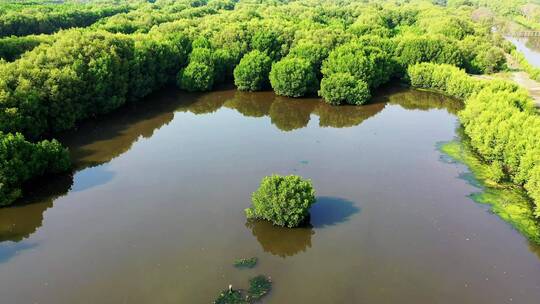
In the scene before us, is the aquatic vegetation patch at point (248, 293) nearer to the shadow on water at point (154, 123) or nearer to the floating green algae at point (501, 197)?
the shadow on water at point (154, 123)

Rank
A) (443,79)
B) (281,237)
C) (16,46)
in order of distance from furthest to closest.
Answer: (443,79)
(16,46)
(281,237)

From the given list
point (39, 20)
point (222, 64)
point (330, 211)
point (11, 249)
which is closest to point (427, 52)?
point (222, 64)

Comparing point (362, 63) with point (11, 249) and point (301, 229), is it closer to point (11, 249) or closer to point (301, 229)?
point (301, 229)

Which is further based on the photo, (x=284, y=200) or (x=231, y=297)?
(x=284, y=200)

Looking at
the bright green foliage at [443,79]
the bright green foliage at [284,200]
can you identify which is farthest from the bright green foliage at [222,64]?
the bright green foliage at [284,200]

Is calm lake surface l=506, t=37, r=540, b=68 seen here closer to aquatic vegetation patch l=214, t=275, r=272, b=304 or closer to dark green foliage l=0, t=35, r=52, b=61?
aquatic vegetation patch l=214, t=275, r=272, b=304

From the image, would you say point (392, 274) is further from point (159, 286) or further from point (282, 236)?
point (159, 286)

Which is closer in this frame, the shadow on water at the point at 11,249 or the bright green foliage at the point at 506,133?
the shadow on water at the point at 11,249
